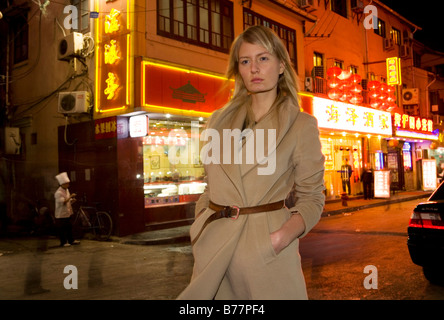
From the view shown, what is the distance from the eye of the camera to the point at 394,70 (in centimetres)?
2298

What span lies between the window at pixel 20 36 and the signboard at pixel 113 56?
4909mm

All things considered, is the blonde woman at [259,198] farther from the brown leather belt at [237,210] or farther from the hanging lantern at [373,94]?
the hanging lantern at [373,94]

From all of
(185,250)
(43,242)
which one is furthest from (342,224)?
(43,242)

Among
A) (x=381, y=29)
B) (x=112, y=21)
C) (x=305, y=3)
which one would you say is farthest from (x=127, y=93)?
(x=381, y=29)

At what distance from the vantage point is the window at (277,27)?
15.4 m

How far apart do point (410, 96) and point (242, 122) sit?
27.1m

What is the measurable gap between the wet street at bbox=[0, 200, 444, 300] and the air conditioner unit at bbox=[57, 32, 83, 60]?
582 cm

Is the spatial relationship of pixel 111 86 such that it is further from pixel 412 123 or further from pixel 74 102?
pixel 412 123

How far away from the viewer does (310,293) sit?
5.32 m

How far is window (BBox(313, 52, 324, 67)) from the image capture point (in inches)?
781

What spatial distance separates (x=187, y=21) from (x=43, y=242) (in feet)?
26.8

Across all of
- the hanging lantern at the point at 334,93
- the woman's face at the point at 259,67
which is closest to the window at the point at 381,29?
the hanging lantern at the point at 334,93

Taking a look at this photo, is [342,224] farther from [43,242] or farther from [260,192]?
[260,192]

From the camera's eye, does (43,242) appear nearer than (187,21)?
Yes
